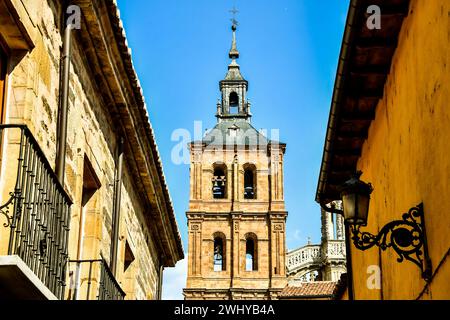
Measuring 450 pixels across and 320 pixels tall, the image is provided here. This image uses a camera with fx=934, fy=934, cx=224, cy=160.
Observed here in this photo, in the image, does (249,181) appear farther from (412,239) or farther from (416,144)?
(412,239)

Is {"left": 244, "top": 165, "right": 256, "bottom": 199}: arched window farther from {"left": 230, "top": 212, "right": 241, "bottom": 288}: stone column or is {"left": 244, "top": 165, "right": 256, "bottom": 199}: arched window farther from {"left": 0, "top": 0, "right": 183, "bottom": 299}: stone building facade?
{"left": 0, "top": 0, "right": 183, "bottom": 299}: stone building facade

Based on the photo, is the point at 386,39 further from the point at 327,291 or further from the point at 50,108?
the point at 327,291

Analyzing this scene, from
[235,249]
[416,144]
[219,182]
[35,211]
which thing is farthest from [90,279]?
[219,182]

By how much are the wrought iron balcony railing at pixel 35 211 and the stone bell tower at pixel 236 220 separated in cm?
4846

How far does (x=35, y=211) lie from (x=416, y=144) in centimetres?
333

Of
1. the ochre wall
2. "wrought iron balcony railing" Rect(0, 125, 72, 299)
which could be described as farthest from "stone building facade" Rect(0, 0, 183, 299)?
the ochre wall

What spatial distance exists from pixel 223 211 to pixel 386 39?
50.0m

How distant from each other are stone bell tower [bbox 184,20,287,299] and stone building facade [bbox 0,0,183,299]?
41904 mm

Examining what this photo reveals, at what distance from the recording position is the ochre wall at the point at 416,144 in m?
7.05

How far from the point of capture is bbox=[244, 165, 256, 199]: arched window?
59969 mm

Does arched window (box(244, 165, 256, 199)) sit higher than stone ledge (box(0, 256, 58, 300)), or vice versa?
arched window (box(244, 165, 256, 199))

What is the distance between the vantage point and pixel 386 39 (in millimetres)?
8828

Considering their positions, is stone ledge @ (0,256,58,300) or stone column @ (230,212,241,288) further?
stone column @ (230,212,241,288)

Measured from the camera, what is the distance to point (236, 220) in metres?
58.2
